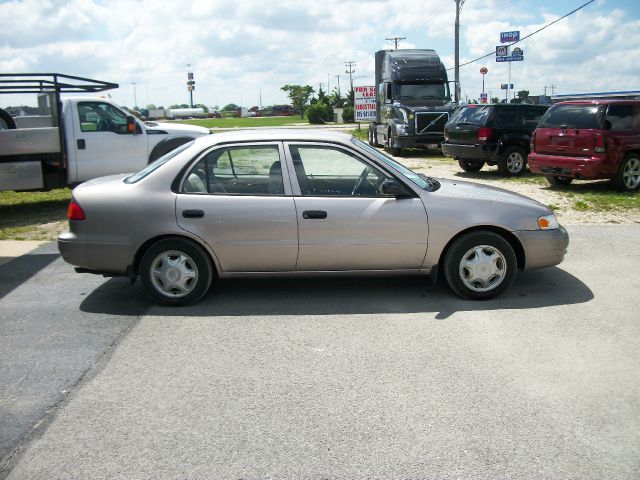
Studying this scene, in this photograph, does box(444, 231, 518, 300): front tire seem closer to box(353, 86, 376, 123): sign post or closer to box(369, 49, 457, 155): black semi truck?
box(369, 49, 457, 155): black semi truck

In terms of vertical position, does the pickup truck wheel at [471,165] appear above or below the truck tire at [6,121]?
below

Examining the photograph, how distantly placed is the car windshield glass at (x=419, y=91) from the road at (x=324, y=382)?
56.4 feet

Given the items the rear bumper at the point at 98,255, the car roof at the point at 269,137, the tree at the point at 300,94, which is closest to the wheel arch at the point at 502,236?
the car roof at the point at 269,137

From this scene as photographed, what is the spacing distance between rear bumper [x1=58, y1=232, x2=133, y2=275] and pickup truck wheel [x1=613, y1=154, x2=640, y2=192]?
33.1ft

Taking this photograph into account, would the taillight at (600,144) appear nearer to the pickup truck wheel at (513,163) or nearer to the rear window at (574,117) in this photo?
the rear window at (574,117)

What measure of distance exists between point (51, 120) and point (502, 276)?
899 cm

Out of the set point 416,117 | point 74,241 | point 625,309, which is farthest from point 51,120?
point 416,117

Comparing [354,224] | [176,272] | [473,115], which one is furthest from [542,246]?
[473,115]

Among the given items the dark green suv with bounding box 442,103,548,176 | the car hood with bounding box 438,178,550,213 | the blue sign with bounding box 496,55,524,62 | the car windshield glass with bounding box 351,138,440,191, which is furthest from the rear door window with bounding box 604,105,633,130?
the blue sign with bounding box 496,55,524,62

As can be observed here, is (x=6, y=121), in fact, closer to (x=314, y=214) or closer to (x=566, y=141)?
(x=314, y=214)

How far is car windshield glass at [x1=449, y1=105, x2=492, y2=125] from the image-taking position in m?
16.2

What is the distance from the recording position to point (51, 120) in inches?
465

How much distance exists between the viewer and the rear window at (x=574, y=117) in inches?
492

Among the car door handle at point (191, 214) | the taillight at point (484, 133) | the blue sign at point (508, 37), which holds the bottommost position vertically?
the car door handle at point (191, 214)
